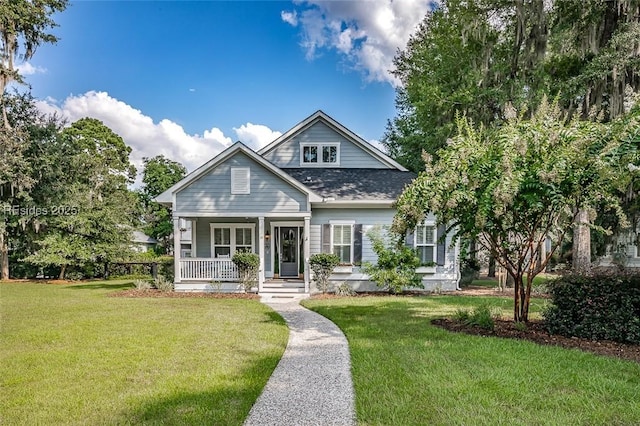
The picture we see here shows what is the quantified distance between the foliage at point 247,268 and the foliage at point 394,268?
3.92m

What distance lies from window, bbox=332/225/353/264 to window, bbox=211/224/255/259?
3.56 m

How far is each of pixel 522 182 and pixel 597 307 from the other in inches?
102

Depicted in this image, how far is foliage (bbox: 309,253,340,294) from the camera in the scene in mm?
12391

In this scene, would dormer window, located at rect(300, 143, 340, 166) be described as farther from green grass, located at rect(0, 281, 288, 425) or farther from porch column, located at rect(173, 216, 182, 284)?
green grass, located at rect(0, 281, 288, 425)

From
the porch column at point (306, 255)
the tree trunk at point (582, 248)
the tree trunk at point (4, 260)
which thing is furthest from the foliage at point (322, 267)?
the tree trunk at point (4, 260)

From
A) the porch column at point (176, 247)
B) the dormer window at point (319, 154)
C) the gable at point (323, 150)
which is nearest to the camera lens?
the porch column at point (176, 247)

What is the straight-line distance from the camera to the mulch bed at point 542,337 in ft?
17.3

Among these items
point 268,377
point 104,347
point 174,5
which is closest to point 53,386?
point 104,347

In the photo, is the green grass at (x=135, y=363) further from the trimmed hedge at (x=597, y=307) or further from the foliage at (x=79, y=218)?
the foliage at (x=79, y=218)

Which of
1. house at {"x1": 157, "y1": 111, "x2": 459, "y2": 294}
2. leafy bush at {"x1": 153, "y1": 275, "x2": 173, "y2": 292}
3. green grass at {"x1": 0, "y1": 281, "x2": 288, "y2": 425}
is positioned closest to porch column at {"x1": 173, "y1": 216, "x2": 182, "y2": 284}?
house at {"x1": 157, "y1": 111, "x2": 459, "y2": 294}

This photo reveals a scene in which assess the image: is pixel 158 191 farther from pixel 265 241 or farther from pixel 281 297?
pixel 281 297

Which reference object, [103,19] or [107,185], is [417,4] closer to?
[103,19]

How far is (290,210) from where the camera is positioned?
12375 mm

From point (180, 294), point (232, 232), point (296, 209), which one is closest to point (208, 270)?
point (180, 294)
